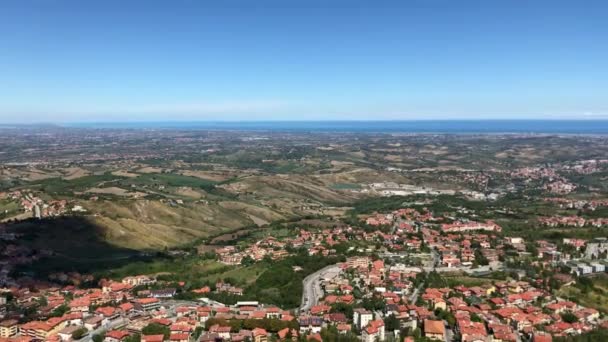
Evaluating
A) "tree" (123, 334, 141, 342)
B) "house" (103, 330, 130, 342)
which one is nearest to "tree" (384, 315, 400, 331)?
"tree" (123, 334, 141, 342)

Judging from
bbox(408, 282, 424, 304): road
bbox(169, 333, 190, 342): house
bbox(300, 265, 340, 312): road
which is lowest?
bbox(300, 265, 340, 312): road

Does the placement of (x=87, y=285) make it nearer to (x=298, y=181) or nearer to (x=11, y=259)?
(x=11, y=259)

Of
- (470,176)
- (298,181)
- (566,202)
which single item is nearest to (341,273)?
(566,202)

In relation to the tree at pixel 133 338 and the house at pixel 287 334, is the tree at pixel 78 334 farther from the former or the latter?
the house at pixel 287 334

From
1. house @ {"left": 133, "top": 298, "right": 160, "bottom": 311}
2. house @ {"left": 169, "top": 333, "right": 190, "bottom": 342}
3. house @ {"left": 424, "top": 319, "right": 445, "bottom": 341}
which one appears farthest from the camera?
house @ {"left": 133, "top": 298, "right": 160, "bottom": 311}

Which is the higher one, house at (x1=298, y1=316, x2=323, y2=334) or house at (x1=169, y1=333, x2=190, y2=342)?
house at (x1=298, y1=316, x2=323, y2=334)

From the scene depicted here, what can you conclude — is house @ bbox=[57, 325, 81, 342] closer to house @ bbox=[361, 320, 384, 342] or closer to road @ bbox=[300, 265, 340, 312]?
road @ bbox=[300, 265, 340, 312]

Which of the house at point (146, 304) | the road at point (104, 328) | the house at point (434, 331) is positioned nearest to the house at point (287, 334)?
the house at point (434, 331)

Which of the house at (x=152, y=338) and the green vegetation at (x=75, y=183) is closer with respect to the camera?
the house at (x=152, y=338)
